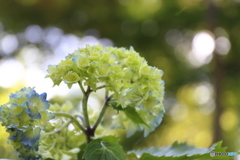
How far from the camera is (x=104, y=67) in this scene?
0.35m

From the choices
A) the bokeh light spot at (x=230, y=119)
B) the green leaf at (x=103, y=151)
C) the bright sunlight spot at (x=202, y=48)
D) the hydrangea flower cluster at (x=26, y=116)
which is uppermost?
the bright sunlight spot at (x=202, y=48)

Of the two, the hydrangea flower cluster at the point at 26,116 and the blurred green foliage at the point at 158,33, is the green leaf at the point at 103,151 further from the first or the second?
the blurred green foliage at the point at 158,33

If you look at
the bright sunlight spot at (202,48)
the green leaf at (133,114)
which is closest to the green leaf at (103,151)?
the green leaf at (133,114)

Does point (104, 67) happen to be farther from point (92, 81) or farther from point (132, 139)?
point (132, 139)

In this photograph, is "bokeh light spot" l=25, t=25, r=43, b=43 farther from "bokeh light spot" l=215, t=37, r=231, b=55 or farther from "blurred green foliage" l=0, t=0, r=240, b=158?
"bokeh light spot" l=215, t=37, r=231, b=55

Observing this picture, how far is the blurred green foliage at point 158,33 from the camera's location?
190 cm

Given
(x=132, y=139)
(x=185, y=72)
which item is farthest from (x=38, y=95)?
(x=185, y=72)

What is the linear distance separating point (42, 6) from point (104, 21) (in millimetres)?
434

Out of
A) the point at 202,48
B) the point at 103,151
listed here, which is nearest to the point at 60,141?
the point at 103,151

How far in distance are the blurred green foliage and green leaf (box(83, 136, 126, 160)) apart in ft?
5.08

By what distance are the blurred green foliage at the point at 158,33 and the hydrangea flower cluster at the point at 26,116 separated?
1.60 m

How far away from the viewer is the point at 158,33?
1.99 metres

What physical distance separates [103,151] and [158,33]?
171cm

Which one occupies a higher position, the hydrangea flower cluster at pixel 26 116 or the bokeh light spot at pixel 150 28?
the bokeh light spot at pixel 150 28
